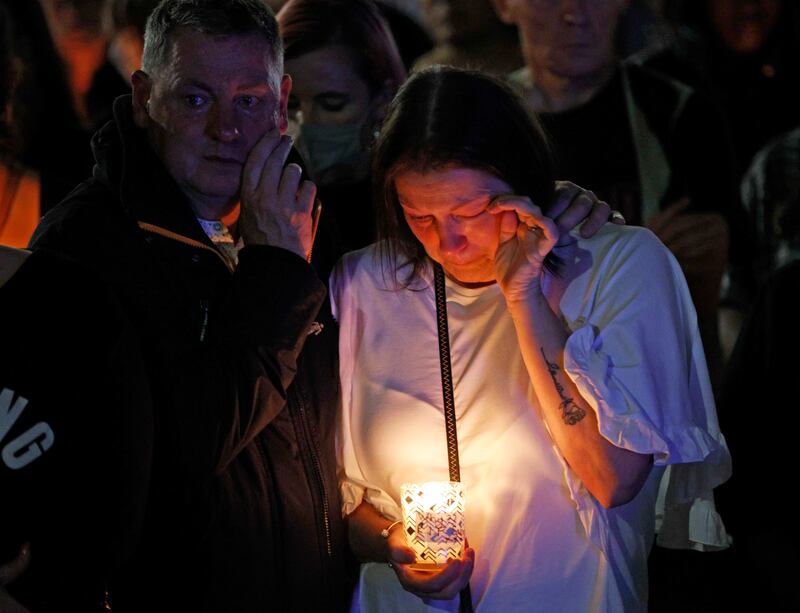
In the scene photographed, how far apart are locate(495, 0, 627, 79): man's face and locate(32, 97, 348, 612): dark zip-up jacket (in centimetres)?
187

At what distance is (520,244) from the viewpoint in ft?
8.41

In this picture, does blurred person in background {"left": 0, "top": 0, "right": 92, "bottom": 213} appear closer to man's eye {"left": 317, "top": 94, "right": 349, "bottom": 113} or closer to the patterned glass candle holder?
man's eye {"left": 317, "top": 94, "right": 349, "bottom": 113}

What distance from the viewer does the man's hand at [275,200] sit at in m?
2.61

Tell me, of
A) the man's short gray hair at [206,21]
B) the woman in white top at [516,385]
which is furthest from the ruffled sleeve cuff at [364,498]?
the man's short gray hair at [206,21]

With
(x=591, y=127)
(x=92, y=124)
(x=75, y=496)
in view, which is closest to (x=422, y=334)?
(x=75, y=496)

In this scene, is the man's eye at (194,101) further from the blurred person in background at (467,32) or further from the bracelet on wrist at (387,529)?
the blurred person in background at (467,32)

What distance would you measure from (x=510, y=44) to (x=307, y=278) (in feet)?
9.62

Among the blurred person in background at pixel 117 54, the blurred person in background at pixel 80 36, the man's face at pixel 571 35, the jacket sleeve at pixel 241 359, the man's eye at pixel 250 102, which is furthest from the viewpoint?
the blurred person in background at pixel 80 36

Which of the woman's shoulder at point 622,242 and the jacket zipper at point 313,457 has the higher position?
the woman's shoulder at point 622,242

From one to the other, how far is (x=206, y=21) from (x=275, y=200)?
1.47ft

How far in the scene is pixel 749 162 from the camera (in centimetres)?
525

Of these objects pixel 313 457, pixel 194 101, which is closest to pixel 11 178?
pixel 194 101

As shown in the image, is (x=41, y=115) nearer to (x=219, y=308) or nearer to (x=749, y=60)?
(x=219, y=308)

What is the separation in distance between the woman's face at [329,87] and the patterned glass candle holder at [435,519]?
1.63m
